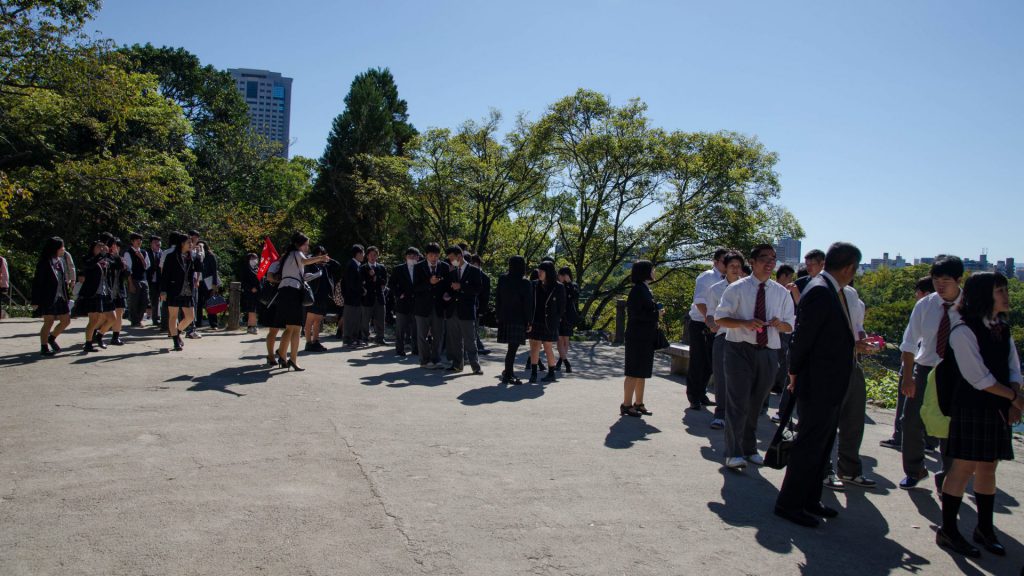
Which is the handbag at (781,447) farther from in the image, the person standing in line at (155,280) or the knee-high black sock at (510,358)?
the person standing in line at (155,280)

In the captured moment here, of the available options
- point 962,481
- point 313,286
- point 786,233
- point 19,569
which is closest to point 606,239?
point 786,233

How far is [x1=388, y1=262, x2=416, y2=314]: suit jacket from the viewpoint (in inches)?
457

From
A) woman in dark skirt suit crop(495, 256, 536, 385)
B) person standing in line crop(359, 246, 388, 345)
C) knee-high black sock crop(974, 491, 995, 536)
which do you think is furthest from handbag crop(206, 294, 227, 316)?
knee-high black sock crop(974, 491, 995, 536)

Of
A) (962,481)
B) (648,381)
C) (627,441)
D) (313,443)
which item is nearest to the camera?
(962,481)

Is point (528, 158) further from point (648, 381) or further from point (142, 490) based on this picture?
point (142, 490)

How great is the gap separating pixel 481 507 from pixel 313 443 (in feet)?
6.83

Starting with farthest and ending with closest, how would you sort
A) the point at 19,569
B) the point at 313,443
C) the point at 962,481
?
the point at 313,443, the point at 962,481, the point at 19,569

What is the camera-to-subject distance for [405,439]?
19.9 ft

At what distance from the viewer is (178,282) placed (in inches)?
417

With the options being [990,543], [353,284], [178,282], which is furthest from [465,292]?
[990,543]

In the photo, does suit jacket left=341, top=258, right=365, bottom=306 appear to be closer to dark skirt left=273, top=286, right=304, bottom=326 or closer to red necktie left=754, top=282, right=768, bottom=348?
dark skirt left=273, top=286, right=304, bottom=326

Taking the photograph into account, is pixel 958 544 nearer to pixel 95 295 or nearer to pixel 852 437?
pixel 852 437

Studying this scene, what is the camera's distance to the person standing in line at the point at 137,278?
12.0m

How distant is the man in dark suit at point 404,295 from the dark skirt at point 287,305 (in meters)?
2.38
